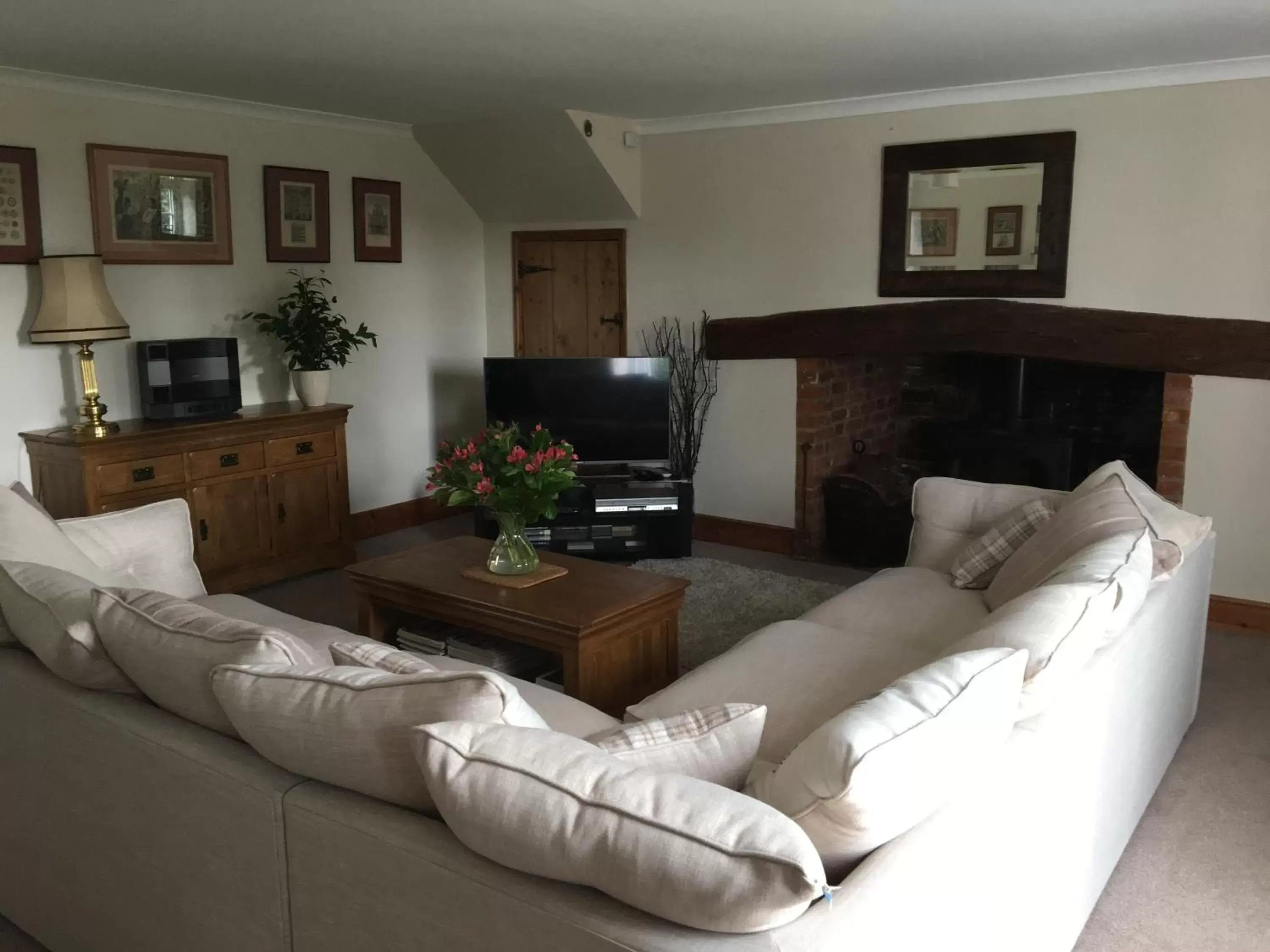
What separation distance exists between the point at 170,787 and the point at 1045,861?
1.58 meters

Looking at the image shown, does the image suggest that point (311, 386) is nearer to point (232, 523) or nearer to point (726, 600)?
point (232, 523)

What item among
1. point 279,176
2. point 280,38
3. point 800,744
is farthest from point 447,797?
point 279,176

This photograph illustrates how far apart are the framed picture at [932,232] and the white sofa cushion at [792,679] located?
2433 millimetres

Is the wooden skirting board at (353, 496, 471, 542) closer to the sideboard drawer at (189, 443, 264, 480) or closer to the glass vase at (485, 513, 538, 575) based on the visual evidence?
the sideboard drawer at (189, 443, 264, 480)

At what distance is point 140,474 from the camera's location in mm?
4297

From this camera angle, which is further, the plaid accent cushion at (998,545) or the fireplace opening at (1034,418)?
the fireplace opening at (1034,418)

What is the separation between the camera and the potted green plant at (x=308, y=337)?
16.6 feet

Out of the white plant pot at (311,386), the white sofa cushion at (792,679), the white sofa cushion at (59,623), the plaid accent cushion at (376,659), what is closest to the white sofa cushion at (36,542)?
the white sofa cushion at (59,623)

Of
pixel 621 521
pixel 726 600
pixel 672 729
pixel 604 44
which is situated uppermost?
pixel 604 44

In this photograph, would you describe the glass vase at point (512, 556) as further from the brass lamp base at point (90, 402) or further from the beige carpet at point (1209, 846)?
the brass lamp base at point (90, 402)

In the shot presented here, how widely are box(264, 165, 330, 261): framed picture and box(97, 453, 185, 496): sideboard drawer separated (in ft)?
4.34

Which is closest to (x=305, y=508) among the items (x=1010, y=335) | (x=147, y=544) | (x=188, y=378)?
(x=188, y=378)

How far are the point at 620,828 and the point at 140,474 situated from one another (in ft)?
11.9

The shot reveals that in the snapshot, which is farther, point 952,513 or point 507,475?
point 952,513
